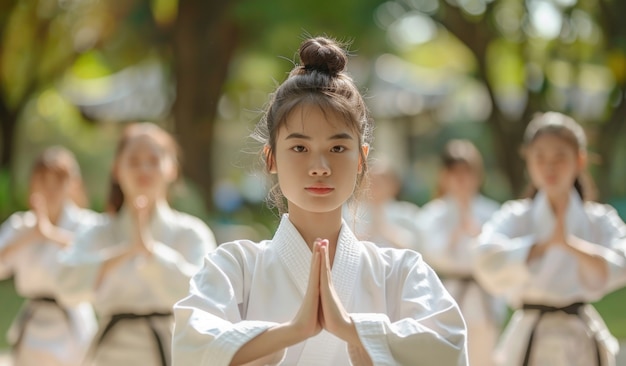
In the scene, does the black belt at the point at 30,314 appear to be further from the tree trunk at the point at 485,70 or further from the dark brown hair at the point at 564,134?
the tree trunk at the point at 485,70

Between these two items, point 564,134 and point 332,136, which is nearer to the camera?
point 332,136

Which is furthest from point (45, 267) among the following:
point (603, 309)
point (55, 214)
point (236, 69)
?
point (236, 69)

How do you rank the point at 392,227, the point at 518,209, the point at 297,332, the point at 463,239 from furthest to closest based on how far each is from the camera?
1. the point at 392,227
2. the point at 463,239
3. the point at 518,209
4. the point at 297,332

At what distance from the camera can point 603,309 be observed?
491 inches

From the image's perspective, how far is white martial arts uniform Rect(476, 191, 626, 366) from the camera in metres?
5.65

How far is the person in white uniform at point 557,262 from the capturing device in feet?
18.5

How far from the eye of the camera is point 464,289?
8398 mm

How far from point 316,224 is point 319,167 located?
25 cm

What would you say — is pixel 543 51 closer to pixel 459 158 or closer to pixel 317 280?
pixel 459 158

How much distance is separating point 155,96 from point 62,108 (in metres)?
2.27

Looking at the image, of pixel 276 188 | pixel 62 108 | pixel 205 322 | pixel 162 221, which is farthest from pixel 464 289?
pixel 62 108

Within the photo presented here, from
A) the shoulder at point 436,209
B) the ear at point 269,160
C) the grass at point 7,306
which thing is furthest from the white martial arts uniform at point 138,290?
the grass at point 7,306

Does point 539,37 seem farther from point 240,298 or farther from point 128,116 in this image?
point 240,298

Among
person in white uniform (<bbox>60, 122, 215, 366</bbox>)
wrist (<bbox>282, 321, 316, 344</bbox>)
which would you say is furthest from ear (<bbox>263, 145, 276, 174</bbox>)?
A: person in white uniform (<bbox>60, 122, 215, 366</bbox>)
